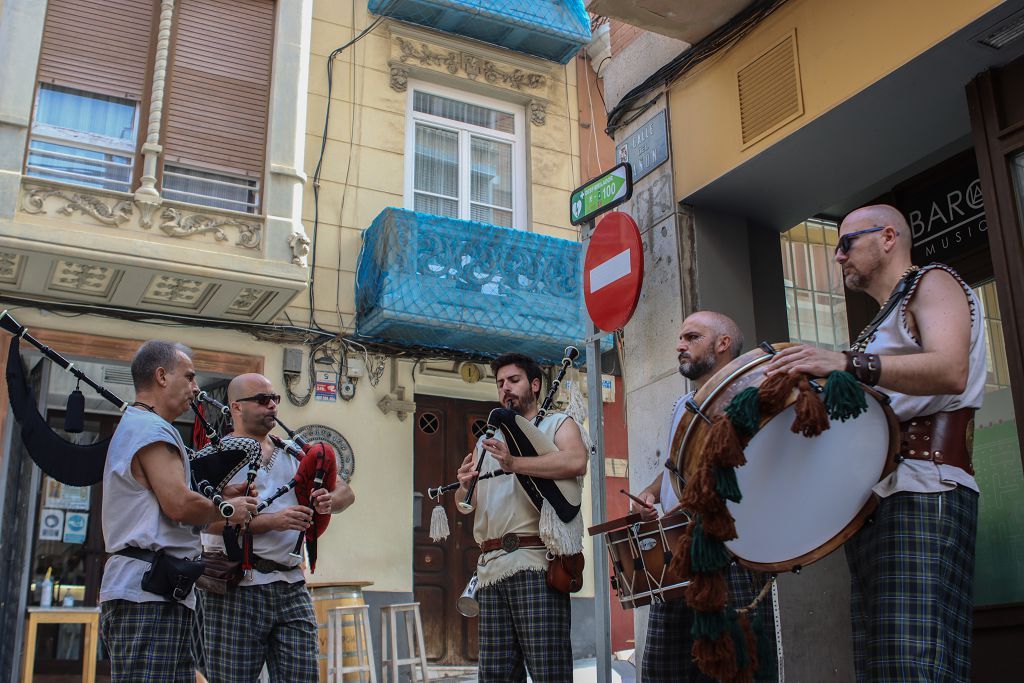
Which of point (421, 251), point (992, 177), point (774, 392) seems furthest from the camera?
point (421, 251)

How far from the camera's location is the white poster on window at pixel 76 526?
10.9 m

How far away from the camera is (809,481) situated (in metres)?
3.13

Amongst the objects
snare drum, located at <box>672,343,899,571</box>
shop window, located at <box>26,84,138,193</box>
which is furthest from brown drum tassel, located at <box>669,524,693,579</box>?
shop window, located at <box>26,84,138,193</box>

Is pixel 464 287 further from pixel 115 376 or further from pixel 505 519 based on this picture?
pixel 505 519

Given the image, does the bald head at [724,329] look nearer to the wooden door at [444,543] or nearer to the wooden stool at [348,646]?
the wooden stool at [348,646]

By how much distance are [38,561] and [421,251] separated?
5.54m

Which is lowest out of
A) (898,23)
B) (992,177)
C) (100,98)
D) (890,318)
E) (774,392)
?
(774,392)

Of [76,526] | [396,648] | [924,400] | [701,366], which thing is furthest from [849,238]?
[76,526]

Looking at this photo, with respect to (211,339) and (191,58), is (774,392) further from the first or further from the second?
(191,58)

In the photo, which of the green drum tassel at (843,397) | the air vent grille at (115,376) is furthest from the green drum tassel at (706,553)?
the air vent grille at (115,376)

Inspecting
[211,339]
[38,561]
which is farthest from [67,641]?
[211,339]

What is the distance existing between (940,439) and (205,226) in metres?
8.83

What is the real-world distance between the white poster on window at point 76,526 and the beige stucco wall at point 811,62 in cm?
837

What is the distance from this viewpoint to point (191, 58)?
1115 centimetres
